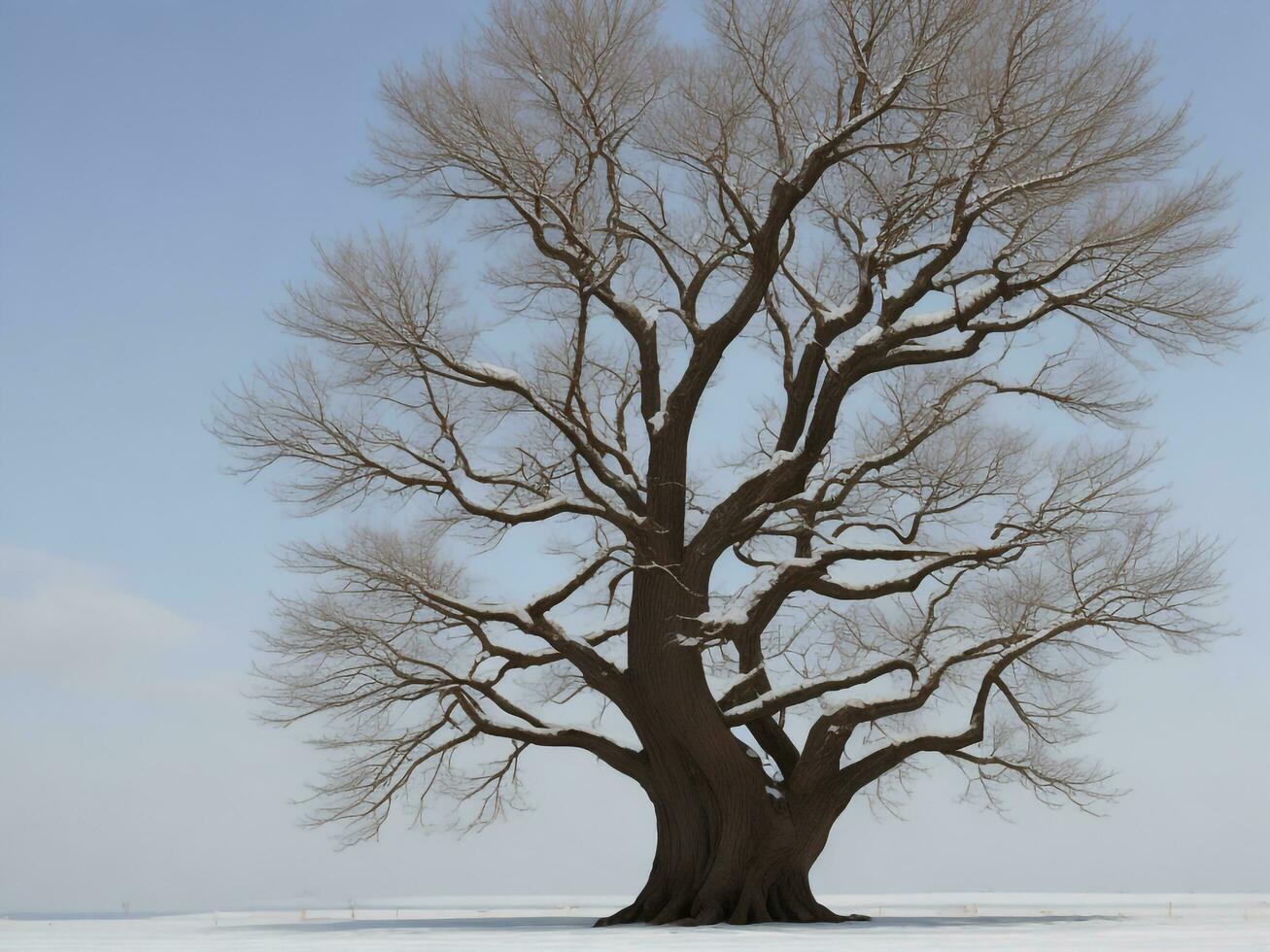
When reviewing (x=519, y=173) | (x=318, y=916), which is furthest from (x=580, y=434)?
(x=318, y=916)

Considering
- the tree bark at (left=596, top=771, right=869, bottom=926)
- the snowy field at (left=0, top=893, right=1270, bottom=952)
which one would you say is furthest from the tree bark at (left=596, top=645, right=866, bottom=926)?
the snowy field at (left=0, top=893, right=1270, bottom=952)

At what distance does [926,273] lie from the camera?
14.5 m

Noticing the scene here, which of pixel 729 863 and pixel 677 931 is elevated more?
pixel 729 863

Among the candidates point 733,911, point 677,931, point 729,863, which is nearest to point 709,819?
point 729,863

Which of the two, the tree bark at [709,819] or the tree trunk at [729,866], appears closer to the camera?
the tree trunk at [729,866]

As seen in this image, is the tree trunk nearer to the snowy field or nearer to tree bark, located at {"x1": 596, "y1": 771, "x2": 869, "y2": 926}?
tree bark, located at {"x1": 596, "y1": 771, "x2": 869, "y2": 926}

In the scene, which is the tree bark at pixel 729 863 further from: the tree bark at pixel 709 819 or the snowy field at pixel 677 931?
the snowy field at pixel 677 931

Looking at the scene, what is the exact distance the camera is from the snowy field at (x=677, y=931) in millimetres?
9055

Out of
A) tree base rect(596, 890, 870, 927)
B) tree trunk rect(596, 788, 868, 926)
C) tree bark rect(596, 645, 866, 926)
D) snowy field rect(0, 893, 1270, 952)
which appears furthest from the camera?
tree bark rect(596, 645, 866, 926)

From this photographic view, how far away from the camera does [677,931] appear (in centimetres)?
1154

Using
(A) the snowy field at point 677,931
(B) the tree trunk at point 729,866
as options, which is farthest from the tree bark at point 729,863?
(A) the snowy field at point 677,931

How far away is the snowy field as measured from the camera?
9055 millimetres

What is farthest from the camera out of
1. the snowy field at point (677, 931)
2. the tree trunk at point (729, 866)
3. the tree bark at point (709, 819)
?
the tree bark at point (709, 819)

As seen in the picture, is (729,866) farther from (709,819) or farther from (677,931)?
→ (677,931)
